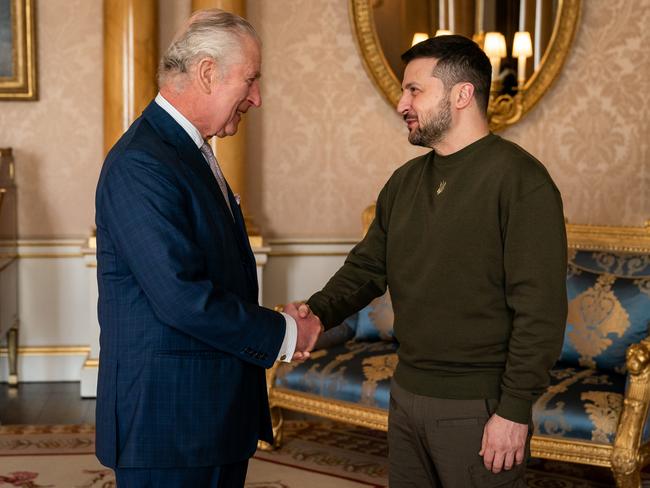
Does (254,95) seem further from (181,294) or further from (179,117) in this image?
(181,294)

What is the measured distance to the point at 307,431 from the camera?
4711 millimetres

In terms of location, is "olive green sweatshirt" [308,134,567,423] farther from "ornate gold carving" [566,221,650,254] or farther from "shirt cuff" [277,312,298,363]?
"ornate gold carving" [566,221,650,254]

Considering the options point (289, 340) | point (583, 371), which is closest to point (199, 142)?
point (289, 340)

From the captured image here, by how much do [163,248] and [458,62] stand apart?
83 centimetres

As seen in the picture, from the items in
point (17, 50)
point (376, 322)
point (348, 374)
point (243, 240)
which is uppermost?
point (17, 50)

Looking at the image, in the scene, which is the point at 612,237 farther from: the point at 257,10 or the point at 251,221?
the point at 257,10

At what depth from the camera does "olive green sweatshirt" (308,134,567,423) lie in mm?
2123

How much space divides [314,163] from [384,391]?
1.90 metres

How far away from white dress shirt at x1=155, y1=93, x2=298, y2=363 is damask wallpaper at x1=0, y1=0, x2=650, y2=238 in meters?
3.31

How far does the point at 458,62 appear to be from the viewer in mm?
2277

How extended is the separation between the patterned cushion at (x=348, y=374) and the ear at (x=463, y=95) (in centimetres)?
192

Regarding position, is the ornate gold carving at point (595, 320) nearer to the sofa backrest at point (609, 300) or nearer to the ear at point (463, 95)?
the sofa backrest at point (609, 300)

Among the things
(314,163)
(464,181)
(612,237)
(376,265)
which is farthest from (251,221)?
(464,181)

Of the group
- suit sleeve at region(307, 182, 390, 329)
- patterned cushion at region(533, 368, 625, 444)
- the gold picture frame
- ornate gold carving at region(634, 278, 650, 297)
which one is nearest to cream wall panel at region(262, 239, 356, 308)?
the gold picture frame
